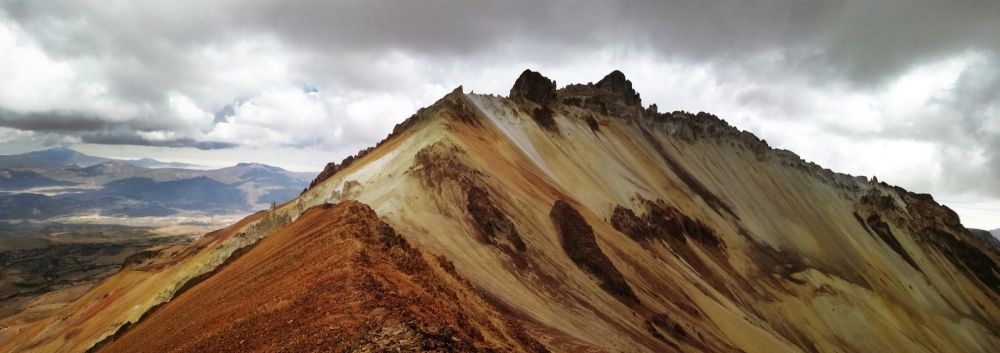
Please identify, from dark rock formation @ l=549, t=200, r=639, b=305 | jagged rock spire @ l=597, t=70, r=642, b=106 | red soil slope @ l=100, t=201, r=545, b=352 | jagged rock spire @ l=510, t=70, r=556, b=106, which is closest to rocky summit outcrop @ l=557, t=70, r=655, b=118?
jagged rock spire @ l=597, t=70, r=642, b=106

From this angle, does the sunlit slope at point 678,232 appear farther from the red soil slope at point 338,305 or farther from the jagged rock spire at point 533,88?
the red soil slope at point 338,305

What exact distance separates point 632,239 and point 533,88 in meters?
39.5

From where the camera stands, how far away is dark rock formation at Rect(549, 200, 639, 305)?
104 feet

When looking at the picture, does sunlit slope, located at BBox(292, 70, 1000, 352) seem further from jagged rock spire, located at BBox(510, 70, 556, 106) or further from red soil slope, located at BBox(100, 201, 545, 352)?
red soil slope, located at BBox(100, 201, 545, 352)

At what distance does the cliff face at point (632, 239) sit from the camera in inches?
1036

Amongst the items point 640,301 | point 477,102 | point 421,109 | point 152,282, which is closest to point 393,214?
point 640,301

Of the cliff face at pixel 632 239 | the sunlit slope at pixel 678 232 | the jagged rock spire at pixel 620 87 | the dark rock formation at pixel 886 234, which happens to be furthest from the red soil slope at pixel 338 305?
the dark rock formation at pixel 886 234

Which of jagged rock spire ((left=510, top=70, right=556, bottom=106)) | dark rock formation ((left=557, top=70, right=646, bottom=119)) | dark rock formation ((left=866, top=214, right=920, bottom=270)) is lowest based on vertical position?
dark rock formation ((left=866, top=214, right=920, bottom=270))

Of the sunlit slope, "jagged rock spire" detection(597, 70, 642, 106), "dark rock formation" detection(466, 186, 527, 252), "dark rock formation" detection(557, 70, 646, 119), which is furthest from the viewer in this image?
"jagged rock spire" detection(597, 70, 642, 106)

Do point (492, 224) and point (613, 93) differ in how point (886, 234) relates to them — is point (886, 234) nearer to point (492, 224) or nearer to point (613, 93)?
point (613, 93)

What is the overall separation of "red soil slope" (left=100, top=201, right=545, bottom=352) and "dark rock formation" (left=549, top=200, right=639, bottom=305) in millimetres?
12721

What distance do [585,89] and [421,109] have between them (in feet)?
216

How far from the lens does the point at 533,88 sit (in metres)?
81.2

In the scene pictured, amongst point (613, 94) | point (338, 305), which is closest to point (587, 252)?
point (338, 305)
